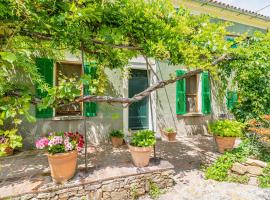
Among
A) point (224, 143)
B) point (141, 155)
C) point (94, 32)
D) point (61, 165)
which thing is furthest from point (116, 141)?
point (94, 32)

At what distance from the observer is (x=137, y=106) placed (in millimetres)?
6500

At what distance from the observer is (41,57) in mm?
4891

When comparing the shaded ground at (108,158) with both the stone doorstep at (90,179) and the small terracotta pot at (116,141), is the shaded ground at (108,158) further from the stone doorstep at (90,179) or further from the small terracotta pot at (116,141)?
the stone doorstep at (90,179)

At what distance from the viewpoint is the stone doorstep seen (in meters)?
2.68

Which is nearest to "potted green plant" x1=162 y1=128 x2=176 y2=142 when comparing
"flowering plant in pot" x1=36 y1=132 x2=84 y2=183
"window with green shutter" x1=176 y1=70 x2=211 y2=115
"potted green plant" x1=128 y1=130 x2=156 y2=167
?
"window with green shutter" x1=176 y1=70 x2=211 y2=115

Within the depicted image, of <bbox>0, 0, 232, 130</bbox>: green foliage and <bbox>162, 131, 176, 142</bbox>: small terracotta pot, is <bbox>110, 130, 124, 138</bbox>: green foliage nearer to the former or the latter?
<bbox>162, 131, 176, 142</bbox>: small terracotta pot

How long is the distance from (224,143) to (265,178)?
1.13 m

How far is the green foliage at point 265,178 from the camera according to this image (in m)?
3.61

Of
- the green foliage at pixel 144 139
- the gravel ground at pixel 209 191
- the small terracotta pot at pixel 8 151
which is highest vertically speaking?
the green foliage at pixel 144 139

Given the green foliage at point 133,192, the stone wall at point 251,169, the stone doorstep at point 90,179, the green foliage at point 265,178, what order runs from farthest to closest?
the stone wall at point 251,169 → the green foliage at point 265,178 → the green foliage at point 133,192 → the stone doorstep at point 90,179

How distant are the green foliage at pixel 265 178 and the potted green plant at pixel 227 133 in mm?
952

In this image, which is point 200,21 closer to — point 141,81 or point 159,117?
point 141,81

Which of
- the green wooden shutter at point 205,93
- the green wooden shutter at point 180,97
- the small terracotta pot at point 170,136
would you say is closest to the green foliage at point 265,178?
the small terracotta pot at point 170,136

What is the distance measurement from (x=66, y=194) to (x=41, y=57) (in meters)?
3.66
